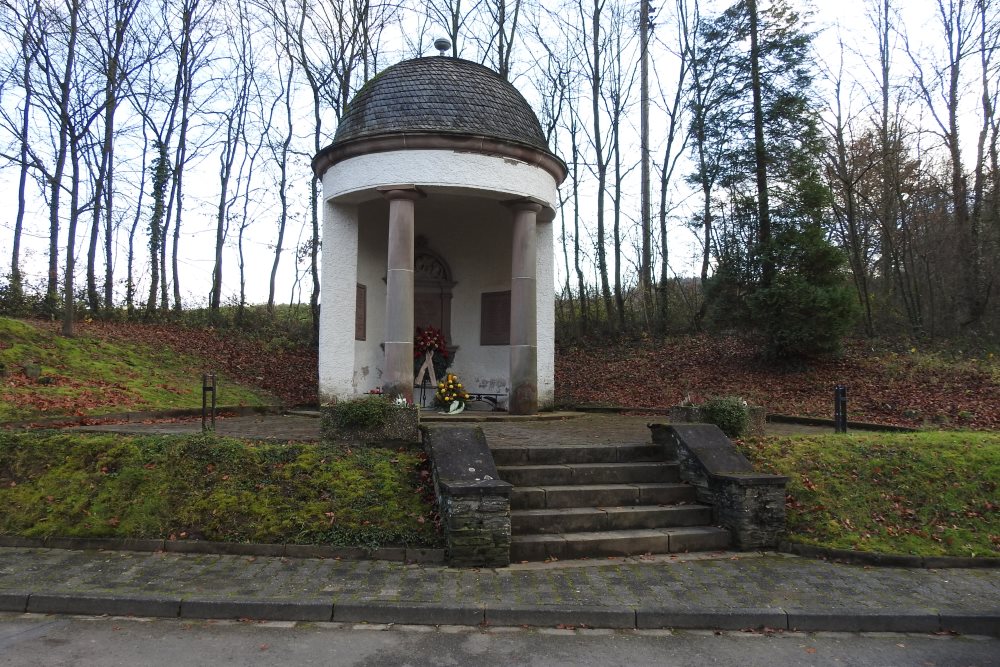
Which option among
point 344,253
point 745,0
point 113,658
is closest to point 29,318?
point 344,253

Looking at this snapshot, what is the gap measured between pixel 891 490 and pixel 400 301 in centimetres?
715

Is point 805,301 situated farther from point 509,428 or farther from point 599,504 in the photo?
point 599,504

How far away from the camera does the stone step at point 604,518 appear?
6.17m

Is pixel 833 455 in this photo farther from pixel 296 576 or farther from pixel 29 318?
pixel 29 318

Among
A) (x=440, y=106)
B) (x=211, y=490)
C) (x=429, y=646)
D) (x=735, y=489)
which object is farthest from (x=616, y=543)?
(x=440, y=106)

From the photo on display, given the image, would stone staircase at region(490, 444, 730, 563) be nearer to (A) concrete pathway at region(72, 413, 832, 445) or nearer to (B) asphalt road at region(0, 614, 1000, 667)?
(A) concrete pathway at region(72, 413, 832, 445)

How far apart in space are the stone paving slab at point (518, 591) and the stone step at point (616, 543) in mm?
188

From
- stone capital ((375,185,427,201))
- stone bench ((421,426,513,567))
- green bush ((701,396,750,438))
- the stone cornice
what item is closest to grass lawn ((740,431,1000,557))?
green bush ((701,396,750,438))

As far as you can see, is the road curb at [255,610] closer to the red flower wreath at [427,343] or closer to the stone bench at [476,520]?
the stone bench at [476,520]

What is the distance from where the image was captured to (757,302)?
588 inches

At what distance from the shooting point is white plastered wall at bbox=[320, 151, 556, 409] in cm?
1116

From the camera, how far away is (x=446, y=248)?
579 inches

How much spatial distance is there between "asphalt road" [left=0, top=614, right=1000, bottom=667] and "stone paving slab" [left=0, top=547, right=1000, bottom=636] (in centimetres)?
10

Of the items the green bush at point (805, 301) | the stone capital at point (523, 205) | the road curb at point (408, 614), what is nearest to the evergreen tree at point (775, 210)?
the green bush at point (805, 301)
